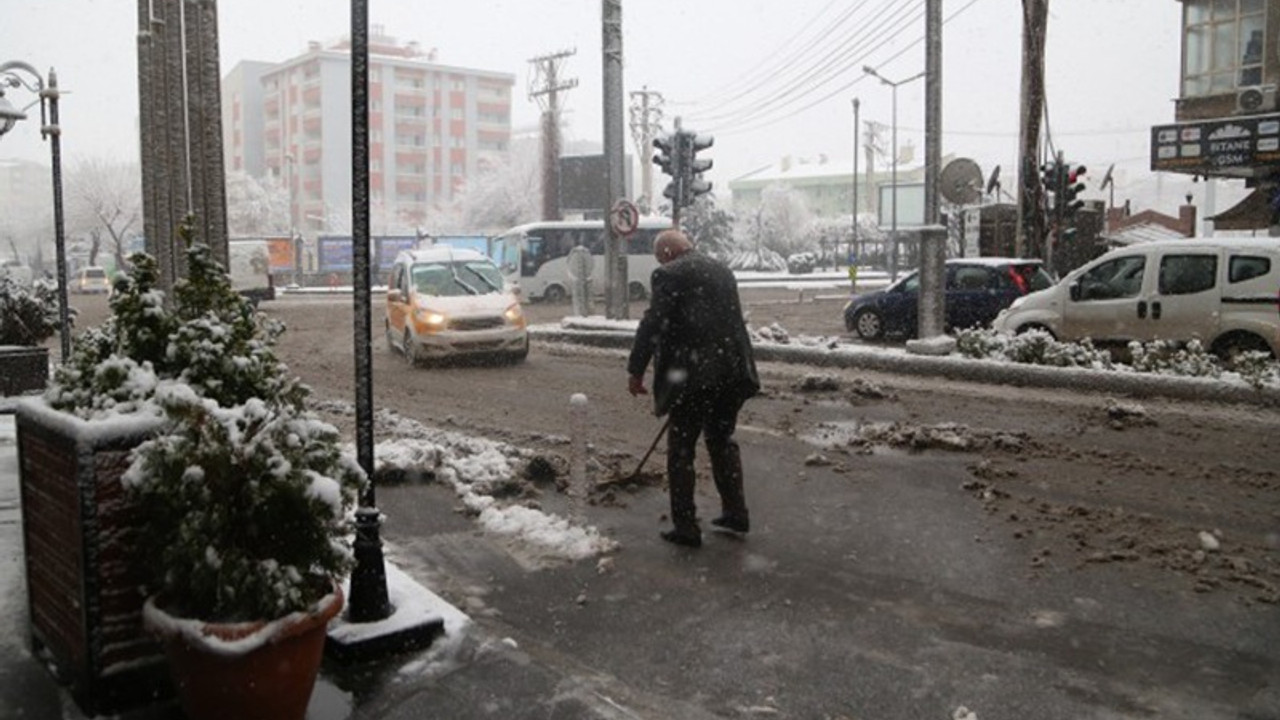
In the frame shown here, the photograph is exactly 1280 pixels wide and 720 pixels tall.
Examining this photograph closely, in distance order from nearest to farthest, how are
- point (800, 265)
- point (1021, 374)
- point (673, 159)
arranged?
1. point (1021, 374)
2. point (673, 159)
3. point (800, 265)

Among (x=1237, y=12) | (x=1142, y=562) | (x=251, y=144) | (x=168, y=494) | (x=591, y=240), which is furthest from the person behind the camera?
(x=251, y=144)

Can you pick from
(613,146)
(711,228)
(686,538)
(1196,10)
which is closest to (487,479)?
(686,538)

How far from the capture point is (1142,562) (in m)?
5.99

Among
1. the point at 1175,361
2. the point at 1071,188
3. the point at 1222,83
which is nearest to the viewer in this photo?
the point at 1175,361

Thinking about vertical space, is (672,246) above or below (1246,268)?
above

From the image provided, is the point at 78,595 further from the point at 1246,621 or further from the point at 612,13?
the point at 612,13

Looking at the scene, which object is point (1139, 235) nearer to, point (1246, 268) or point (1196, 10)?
point (1196, 10)

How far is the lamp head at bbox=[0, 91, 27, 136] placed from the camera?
11.8 meters

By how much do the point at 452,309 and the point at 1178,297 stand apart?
980 cm

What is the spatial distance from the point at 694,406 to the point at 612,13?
15682 mm

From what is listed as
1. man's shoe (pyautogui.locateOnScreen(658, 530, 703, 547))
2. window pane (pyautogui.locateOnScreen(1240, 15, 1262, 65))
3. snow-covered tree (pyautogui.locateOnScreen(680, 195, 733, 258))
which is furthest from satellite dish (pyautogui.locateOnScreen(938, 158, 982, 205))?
snow-covered tree (pyautogui.locateOnScreen(680, 195, 733, 258))

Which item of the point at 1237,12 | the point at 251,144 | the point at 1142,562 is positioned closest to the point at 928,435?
the point at 1142,562

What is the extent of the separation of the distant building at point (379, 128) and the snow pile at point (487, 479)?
85441 millimetres

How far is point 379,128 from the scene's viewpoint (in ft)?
323
